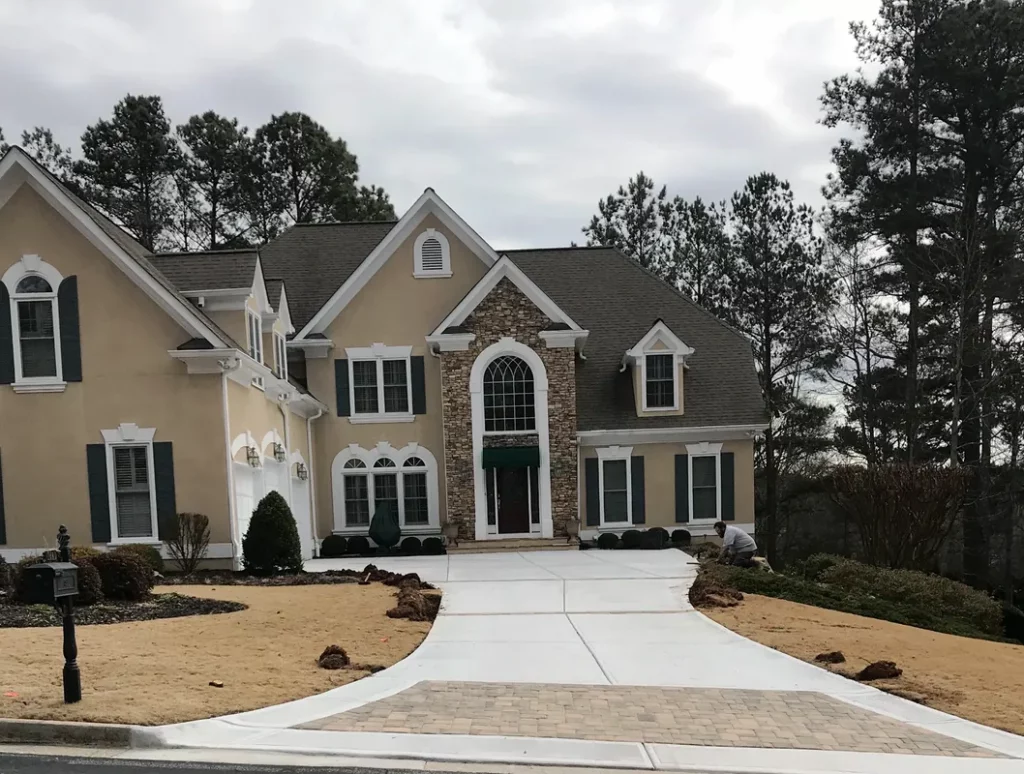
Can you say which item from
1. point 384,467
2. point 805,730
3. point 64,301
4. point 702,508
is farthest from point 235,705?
point 702,508

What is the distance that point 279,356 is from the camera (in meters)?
19.4

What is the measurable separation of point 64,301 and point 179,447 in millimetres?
3711

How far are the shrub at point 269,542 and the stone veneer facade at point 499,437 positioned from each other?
654cm

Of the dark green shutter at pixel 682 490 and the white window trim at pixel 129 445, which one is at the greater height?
the white window trim at pixel 129 445

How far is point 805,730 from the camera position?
233 inches

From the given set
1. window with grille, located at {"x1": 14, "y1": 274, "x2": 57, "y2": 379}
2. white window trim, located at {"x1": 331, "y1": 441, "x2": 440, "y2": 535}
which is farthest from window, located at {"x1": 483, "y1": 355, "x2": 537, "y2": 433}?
window with grille, located at {"x1": 14, "y1": 274, "x2": 57, "y2": 379}

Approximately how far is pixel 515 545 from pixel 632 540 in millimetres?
3253

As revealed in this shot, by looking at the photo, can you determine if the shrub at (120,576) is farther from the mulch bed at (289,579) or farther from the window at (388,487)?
the window at (388,487)

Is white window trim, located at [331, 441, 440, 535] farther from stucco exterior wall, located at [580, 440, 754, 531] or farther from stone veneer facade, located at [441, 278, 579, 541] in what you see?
stucco exterior wall, located at [580, 440, 754, 531]

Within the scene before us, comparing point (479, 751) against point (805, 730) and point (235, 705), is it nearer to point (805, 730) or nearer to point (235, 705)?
point (235, 705)

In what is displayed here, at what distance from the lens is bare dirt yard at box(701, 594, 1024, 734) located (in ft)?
22.4

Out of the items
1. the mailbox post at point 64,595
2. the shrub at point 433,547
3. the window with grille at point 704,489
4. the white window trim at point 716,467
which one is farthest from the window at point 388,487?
the mailbox post at point 64,595

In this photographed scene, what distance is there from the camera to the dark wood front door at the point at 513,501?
824 inches

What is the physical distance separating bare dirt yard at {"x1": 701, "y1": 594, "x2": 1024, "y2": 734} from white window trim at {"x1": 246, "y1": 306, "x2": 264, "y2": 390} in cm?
1125
